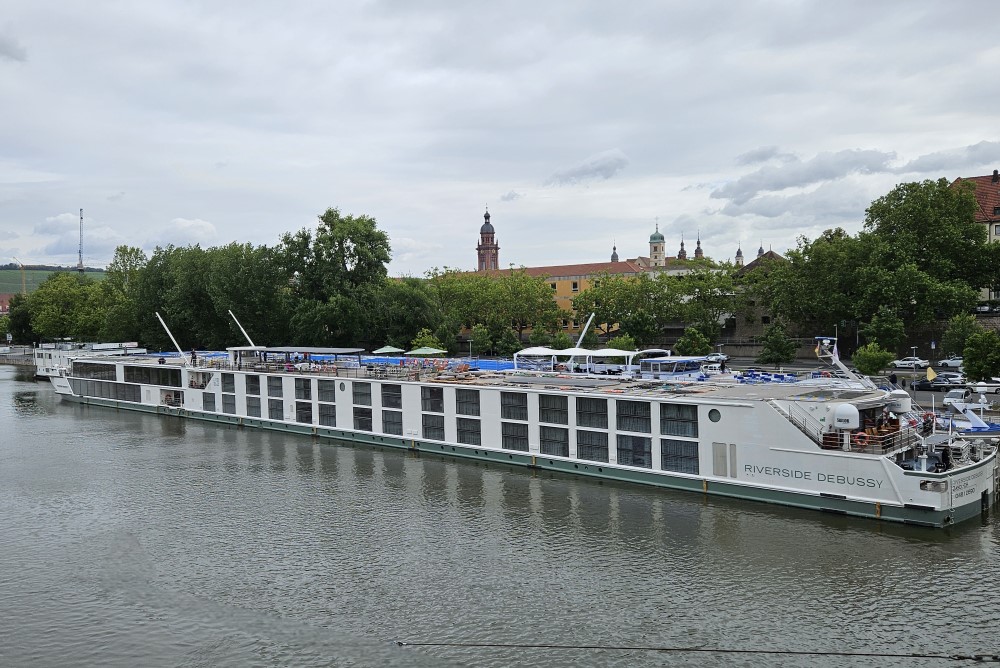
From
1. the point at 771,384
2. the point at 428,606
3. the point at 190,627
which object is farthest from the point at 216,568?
the point at 771,384

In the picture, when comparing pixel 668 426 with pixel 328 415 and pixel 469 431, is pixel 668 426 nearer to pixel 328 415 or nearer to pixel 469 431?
pixel 469 431

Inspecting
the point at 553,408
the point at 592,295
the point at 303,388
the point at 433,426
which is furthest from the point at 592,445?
the point at 592,295

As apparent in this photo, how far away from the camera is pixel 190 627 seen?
69.7ft

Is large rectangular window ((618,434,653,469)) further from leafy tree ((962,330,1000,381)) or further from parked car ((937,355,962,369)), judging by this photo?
parked car ((937,355,962,369))

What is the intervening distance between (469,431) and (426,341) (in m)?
36.4

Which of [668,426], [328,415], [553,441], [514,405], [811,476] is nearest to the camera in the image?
[811,476]

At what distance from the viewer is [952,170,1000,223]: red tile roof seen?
281ft

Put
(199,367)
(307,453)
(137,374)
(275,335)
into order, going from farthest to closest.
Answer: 1. (275,335)
2. (137,374)
3. (199,367)
4. (307,453)

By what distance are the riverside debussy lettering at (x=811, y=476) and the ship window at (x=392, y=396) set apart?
19.3m

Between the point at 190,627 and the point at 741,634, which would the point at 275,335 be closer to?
the point at 190,627

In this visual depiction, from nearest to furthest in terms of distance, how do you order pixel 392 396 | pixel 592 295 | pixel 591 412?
pixel 591 412 → pixel 392 396 → pixel 592 295

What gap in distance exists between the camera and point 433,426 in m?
41.6

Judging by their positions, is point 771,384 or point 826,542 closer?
point 826,542

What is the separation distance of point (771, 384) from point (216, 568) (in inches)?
978
